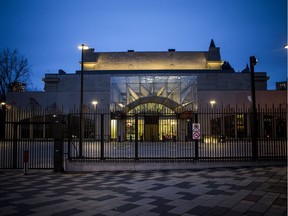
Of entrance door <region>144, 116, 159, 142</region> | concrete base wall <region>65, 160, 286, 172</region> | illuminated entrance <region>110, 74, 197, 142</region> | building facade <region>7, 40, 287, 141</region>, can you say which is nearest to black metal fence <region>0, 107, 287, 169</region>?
entrance door <region>144, 116, 159, 142</region>

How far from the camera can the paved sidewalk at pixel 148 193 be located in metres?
6.96

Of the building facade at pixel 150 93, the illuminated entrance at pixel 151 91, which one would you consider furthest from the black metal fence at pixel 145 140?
the building facade at pixel 150 93

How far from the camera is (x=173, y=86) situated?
4538 cm

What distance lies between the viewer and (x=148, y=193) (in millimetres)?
8797

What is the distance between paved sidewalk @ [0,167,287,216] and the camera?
6961 millimetres

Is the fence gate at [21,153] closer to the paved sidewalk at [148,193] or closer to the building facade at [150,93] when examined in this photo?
the paved sidewalk at [148,193]

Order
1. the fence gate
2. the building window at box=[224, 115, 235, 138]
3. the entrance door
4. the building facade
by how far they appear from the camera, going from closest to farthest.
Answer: the fence gate → the entrance door → the building window at box=[224, 115, 235, 138] → the building facade

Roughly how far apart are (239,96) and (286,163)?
3024 cm

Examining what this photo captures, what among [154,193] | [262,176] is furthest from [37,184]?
[262,176]

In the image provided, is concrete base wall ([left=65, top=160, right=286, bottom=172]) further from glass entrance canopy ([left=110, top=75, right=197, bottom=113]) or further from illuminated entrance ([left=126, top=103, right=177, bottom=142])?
glass entrance canopy ([left=110, top=75, right=197, bottom=113])

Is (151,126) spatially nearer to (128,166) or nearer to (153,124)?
(153,124)

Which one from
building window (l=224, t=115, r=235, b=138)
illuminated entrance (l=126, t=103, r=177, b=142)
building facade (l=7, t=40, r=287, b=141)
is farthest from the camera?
building facade (l=7, t=40, r=287, b=141)

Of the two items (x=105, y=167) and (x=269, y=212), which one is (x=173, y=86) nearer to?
(x=105, y=167)

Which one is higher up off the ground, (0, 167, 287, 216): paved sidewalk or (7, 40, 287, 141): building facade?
(7, 40, 287, 141): building facade
